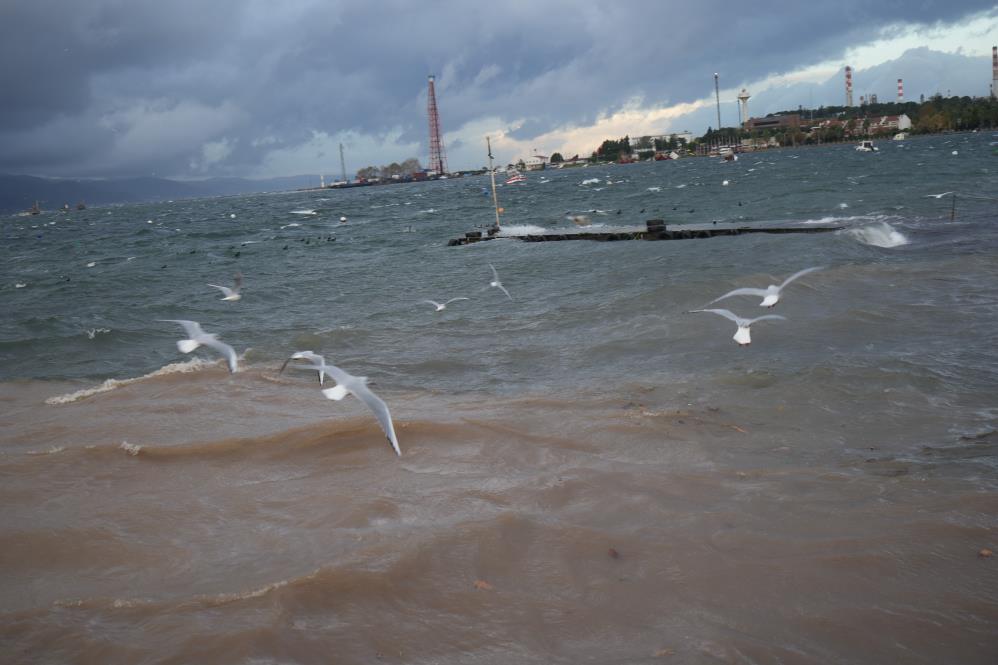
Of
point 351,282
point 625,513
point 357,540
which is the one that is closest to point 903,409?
point 625,513

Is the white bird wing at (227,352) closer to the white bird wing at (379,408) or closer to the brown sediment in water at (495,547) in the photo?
the brown sediment in water at (495,547)

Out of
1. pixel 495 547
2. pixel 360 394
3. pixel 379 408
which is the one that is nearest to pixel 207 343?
pixel 360 394

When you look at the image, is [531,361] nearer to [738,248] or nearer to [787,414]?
[787,414]

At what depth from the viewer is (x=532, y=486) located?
6.48 m

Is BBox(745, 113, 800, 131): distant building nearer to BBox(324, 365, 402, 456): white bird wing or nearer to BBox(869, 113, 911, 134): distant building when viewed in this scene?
BBox(869, 113, 911, 134): distant building

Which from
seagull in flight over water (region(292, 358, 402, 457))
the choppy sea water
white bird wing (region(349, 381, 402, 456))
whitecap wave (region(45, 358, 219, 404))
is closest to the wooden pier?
the choppy sea water

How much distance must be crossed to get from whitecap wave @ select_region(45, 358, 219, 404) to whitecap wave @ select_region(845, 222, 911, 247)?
16.8 m

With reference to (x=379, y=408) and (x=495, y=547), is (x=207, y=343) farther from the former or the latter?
(x=495, y=547)

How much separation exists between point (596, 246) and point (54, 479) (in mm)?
19401

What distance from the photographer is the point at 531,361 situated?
1119 cm

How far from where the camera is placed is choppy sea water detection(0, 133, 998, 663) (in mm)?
4547

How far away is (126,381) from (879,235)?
19.2 metres

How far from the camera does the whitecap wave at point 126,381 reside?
10764 mm

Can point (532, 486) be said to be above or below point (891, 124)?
below
